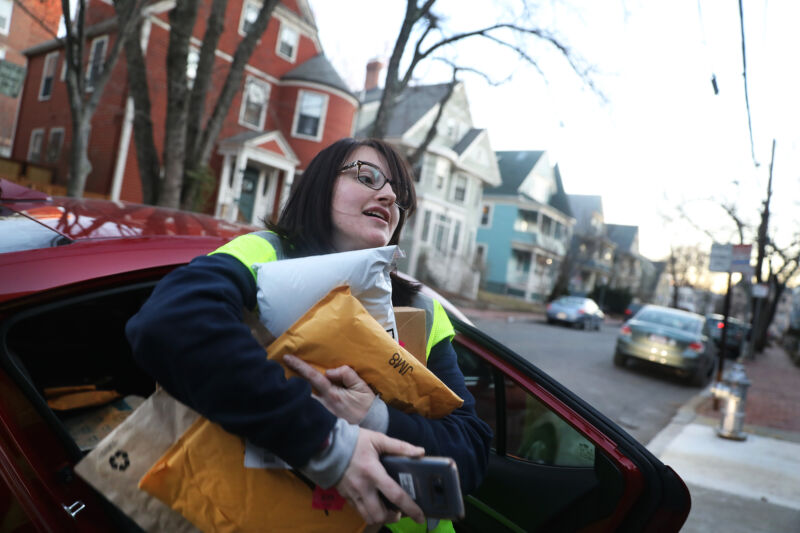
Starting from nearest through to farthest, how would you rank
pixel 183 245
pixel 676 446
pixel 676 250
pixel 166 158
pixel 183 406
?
pixel 183 406
pixel 183 245
pixel 676 446
pixel 166 158
pixel 676 250

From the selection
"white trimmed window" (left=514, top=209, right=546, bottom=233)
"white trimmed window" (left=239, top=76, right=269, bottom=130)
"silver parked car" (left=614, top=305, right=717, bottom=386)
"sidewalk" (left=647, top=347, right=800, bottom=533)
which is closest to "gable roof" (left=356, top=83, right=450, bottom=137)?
"white trimmed window" (left=239, top=76, right=269, bottom=130)

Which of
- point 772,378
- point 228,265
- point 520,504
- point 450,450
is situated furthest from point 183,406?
point 772,378

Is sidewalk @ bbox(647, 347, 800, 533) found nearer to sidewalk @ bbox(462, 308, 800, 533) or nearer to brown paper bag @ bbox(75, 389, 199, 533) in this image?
sidewalk @ bbox(462, 308, 800, 533)

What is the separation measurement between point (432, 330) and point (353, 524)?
2.08ft

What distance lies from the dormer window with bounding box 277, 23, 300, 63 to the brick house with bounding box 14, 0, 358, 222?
0.04m

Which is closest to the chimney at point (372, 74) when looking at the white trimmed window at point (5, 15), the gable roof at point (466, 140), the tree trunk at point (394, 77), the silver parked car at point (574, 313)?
the gable roof at point (466, 140)

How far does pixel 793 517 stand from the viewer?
4254mm

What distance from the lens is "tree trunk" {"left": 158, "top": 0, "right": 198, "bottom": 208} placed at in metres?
8.05

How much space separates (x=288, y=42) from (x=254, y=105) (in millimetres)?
3292

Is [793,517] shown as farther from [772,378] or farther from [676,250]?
[676,250]

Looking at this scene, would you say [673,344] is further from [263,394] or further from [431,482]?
[263,394]

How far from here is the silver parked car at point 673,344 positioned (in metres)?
11.4

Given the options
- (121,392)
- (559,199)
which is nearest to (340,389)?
(121,392)

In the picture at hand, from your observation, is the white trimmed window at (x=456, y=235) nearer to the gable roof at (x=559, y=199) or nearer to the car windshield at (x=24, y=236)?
the gable roof at (x=559, y=199)
